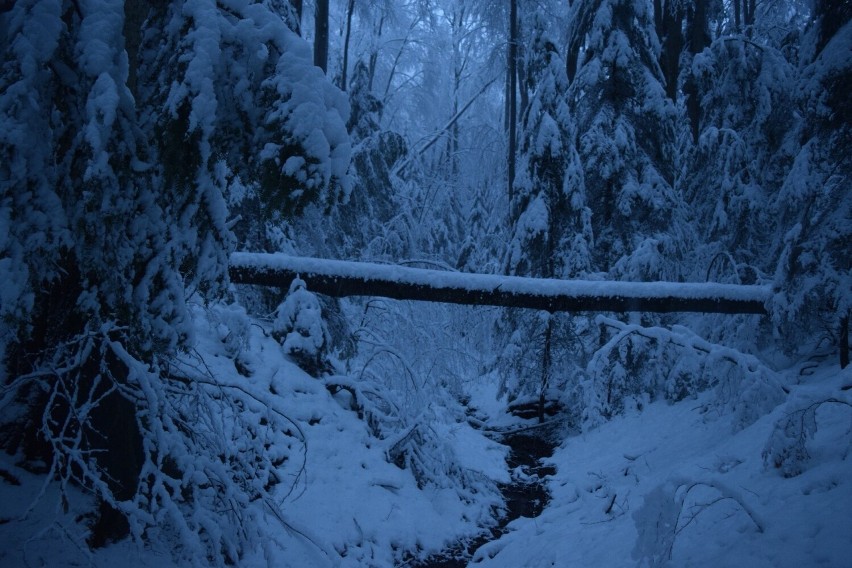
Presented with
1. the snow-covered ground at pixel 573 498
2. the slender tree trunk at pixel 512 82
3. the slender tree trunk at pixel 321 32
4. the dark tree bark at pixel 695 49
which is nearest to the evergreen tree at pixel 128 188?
the snow-covered ground at pixel 573 498

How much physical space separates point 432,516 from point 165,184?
4217mm

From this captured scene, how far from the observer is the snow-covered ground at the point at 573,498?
8.33ft

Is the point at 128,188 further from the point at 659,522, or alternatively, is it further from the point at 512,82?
the point at 512,82

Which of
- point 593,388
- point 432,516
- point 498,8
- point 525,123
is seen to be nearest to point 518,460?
point 593,388

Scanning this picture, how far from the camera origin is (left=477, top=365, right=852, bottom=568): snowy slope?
9.25 feet

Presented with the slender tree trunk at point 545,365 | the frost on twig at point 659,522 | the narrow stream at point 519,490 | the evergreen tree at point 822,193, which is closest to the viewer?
the frost on twig at point 659,522

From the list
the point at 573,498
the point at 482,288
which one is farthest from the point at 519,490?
the point at 482,288

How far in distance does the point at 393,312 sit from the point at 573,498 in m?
3.66

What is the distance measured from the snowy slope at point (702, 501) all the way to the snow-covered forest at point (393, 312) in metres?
0.03

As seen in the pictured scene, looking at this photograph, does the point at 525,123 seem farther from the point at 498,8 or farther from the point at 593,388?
the point at 498,8

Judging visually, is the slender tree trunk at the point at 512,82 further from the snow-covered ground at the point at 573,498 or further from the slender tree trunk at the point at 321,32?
the snow-covered ground at the point at 573,498

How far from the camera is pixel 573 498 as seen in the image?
5848mm

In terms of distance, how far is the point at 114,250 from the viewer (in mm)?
1987

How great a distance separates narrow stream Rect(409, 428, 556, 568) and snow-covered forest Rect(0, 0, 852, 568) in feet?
0.13
